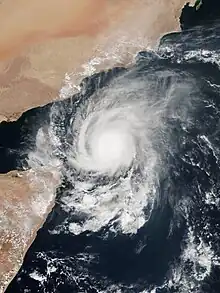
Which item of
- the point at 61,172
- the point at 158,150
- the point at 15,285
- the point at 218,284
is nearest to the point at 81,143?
the point at 61,172

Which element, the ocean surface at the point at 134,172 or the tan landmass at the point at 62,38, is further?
the tan landmass at the point at 62,38

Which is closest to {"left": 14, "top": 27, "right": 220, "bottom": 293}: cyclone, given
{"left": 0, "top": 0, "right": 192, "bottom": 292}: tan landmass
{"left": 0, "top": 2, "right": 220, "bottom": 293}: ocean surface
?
{"left": 0, "top": 2, "right": 220, "bottom": 293}: ocean surface

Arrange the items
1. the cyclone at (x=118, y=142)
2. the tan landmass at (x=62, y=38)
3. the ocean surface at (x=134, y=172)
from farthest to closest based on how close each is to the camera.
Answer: the tan landmass at (x=62, y=38)
the cyclone at (x=118, y=142)
the ocean surface at (x=134, y=172)

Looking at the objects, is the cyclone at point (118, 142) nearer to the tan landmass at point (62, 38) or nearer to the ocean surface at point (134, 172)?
the ocean surface at point (134, 172)

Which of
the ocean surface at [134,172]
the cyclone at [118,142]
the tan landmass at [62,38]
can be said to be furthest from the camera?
the tan landmass at [62,38]

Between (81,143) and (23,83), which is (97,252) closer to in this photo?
(81,143)

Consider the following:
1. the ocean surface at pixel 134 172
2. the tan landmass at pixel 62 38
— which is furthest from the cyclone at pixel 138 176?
the tan landmass at pixel 62 38

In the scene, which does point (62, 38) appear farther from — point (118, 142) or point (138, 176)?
point (138, 176)

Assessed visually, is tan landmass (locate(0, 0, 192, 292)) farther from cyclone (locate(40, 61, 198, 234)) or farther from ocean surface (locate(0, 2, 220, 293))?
cyclone (locate(40, 61, 198, 234))
